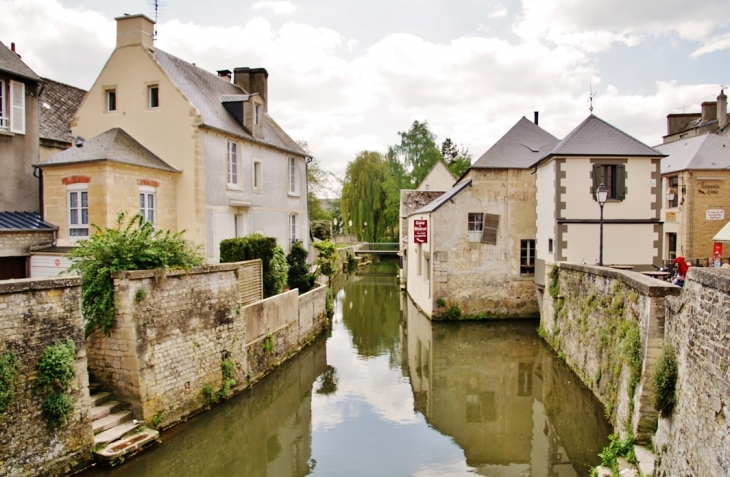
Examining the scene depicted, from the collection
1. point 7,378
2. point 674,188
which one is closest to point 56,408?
point 7,378

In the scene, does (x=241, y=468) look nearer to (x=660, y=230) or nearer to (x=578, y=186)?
(x=578, y=186)

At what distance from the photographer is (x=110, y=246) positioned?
8484mm

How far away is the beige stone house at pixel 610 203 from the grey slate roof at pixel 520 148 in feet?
10.7

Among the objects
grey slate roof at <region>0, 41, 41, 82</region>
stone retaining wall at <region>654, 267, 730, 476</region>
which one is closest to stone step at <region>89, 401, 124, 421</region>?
stone retaining wall at <region>654, 267, 730, 476</region>

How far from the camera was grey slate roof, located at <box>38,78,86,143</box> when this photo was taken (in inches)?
584

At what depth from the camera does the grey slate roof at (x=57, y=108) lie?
14.8 m

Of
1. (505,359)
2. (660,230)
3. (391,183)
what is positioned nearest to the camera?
(505,359)

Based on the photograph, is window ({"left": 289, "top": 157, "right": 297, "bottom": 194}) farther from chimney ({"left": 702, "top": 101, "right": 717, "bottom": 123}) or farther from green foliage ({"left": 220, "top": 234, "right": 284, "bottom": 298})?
chimney ({"left": 702, "top": 101, "right": 717, "bottom": 123})

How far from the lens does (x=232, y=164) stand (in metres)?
16.0

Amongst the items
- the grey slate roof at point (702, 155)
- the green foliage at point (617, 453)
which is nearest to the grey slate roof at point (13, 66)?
the green foliage at point (617, 453)

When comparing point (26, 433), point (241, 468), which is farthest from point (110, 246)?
point (241, 468)

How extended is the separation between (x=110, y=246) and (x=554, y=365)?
416 inches

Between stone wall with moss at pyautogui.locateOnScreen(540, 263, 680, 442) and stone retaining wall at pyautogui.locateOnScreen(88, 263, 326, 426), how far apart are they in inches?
289

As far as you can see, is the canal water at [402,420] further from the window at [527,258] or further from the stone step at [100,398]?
the window at [527,258]
